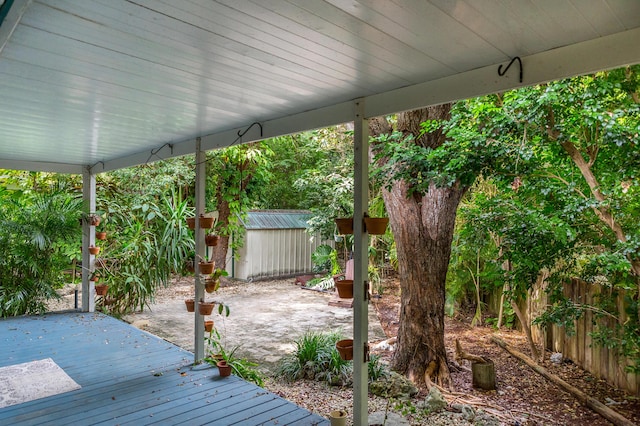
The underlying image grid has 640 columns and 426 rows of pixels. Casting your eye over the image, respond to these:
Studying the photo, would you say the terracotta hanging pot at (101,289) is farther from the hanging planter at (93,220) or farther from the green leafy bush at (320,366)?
the green leafy bush at (320,366)

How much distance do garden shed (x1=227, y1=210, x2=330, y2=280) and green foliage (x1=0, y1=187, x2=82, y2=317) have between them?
4842 millimetres

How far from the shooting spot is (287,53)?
6.26 ft

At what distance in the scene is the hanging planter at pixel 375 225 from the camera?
2.55 m

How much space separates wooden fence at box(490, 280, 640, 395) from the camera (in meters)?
3.87

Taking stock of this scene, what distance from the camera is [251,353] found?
17.1ft

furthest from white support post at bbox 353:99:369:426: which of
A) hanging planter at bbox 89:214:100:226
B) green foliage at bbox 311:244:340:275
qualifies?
green foliage at bbox 311:244:340:275

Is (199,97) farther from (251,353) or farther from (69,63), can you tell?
(251,353)

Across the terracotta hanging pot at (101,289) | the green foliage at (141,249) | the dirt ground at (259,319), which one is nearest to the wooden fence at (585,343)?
the dirt ground at (259,319)

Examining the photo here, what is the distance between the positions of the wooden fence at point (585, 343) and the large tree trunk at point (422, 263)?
1.11m

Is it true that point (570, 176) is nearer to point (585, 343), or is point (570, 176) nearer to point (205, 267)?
point (585, 343)

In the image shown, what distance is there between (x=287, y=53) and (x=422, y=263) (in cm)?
313

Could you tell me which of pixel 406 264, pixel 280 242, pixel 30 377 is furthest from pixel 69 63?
pixel 280 242

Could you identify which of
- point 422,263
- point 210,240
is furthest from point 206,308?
point 422,263

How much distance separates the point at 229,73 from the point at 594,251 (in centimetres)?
359
